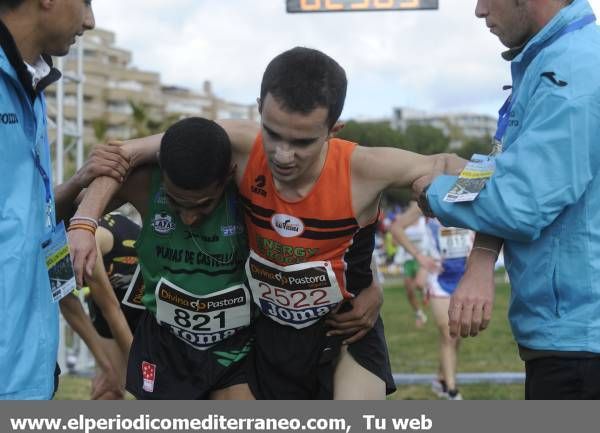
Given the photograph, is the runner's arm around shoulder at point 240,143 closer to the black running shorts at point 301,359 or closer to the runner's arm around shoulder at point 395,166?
the runner's arm around shoulder at point 395,166

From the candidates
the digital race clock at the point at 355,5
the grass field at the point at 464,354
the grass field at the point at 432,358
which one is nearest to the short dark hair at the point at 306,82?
the digital race clock at the point at 355,5

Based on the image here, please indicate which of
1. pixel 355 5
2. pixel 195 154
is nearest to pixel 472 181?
pixel 195 154

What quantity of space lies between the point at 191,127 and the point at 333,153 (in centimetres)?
60

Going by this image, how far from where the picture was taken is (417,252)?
32.0 ft

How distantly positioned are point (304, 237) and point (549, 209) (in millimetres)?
1115

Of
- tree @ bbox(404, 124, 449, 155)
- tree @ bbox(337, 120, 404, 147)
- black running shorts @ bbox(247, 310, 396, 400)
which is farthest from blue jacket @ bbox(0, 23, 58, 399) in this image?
tree @ bbox(404, 124, 449, 155)

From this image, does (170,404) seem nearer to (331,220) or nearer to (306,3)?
(331,220)

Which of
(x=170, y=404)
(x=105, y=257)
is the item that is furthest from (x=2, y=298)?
(x=105, y=257)

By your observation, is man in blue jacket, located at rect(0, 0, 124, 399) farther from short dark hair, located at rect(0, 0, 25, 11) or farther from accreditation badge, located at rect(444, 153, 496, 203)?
accreditation badge, located at rect(444, 153, 496, 203)

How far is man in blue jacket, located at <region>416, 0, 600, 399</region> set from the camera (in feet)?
9.00

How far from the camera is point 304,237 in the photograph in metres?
3.53

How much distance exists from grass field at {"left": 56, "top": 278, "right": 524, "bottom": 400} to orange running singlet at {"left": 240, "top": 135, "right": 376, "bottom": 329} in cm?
439

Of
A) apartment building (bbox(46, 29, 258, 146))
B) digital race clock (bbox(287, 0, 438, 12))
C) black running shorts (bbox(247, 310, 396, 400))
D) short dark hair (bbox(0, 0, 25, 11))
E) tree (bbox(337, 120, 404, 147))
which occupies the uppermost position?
short dark hair (bbox(0, 0, 25, 11))

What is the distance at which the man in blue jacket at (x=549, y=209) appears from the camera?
2744 millimetres
